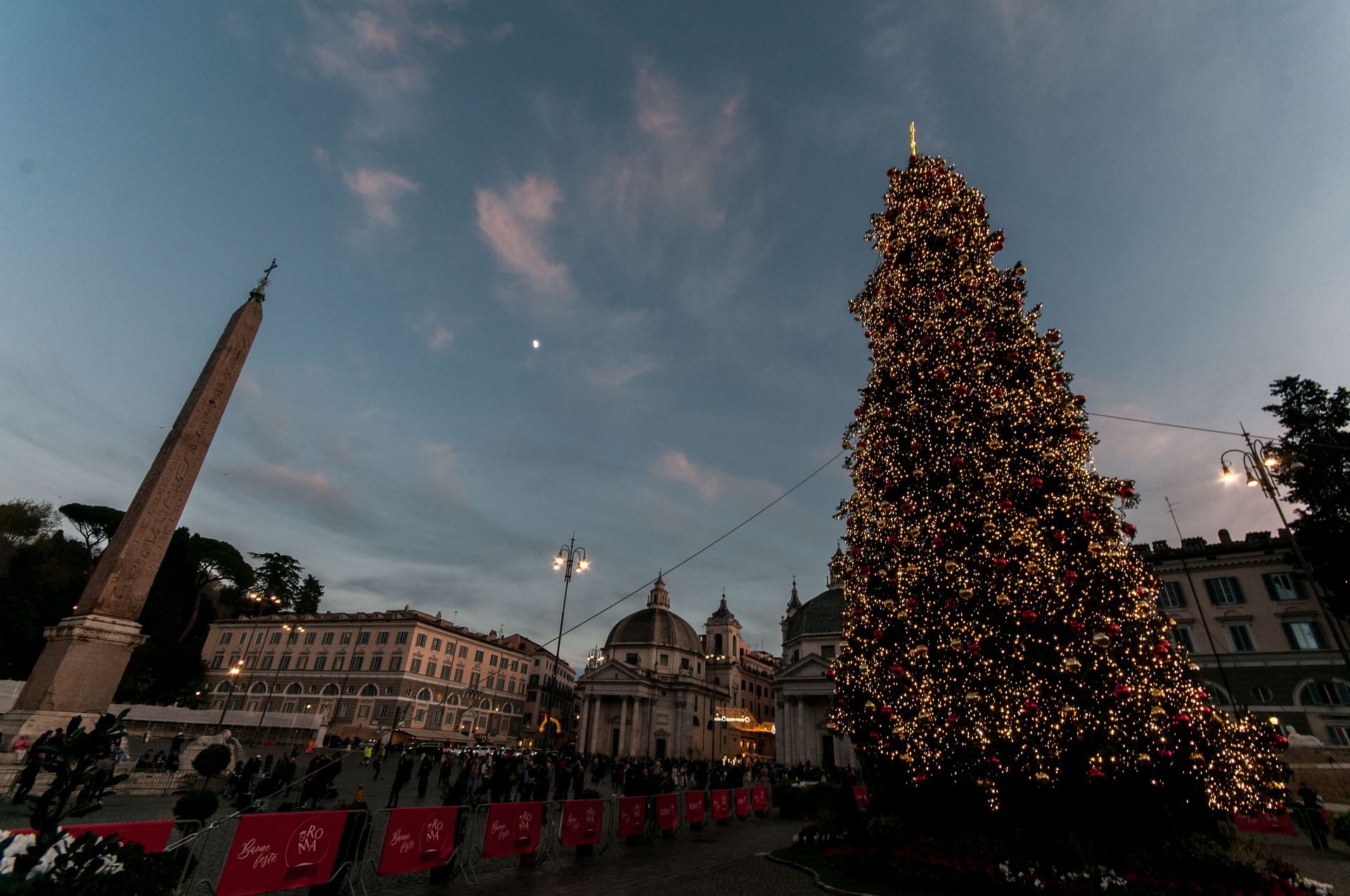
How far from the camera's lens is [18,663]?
40781 mm

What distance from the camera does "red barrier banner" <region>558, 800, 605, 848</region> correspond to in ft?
40.4

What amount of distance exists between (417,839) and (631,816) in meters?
6.51

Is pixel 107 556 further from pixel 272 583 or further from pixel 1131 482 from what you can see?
pixel 272 583

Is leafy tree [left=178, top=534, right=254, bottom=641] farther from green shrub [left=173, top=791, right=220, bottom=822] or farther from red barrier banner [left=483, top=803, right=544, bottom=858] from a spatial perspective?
red barrier banner [left=483, top=803, right=544, bottom=858]

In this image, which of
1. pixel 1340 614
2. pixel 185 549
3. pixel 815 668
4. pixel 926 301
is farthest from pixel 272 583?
pixel 1340 614

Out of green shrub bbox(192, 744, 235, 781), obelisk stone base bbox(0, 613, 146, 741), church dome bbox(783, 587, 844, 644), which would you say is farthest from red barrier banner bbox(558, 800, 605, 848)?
church dome bbox(783, 587, 844, 644)

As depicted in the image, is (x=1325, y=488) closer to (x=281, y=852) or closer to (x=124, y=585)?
(x=281, y=852)

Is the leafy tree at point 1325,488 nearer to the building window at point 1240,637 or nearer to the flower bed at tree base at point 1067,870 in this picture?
the building window at point 1240,637

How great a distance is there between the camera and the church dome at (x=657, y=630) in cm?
7338

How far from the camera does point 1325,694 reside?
3216 centimetres

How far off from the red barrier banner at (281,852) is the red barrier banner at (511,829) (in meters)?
2.97

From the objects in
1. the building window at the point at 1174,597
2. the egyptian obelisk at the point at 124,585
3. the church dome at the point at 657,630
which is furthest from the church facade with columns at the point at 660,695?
the egyptian obelisk at the point at 124,585

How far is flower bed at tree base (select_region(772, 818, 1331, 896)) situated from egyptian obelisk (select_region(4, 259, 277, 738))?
1675 centimetres

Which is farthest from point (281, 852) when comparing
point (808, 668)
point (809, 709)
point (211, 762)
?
point (809, 709)
